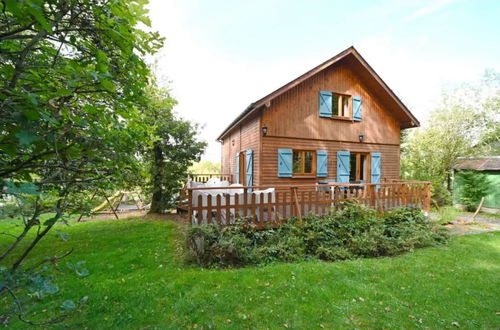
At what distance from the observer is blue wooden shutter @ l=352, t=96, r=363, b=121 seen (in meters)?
10.8

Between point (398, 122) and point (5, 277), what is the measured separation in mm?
14361

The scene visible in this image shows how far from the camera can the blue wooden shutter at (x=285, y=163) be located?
9273 mm

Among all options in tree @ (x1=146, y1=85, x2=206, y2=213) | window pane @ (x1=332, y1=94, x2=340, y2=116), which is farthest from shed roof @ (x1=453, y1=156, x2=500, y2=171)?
tree @ (x1=146, y1=85, x2=206, y2=213)

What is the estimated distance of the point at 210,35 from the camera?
592 inches

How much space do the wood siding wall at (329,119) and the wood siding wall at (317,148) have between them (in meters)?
0.25

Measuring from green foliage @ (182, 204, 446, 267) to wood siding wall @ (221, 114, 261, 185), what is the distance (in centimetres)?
357

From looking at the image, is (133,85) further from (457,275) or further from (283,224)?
(457,275)

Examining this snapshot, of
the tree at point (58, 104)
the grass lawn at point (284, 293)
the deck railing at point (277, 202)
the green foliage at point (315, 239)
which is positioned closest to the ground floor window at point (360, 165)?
the deck railing at point (277, 202)

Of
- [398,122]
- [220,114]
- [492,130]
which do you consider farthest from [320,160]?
[220,114]

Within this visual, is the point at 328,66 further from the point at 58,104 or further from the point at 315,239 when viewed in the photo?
the point at 58,104

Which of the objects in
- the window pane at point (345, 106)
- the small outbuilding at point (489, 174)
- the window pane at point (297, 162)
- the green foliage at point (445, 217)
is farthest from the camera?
the small outbuilding at point (489, 174)

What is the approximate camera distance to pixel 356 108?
1088cm

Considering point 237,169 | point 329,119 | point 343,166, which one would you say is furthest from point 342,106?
point 237,169

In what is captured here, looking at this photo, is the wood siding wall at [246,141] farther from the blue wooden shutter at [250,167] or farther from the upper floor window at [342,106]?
the upper floor window at [342,106]
